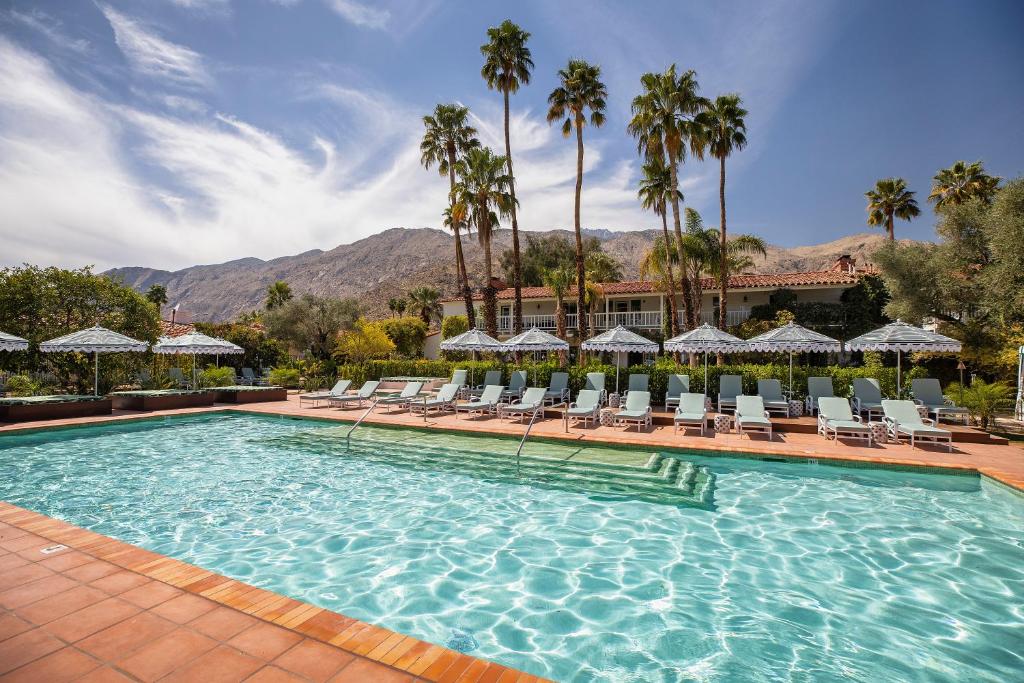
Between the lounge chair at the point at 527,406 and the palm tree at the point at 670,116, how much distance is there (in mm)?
12883

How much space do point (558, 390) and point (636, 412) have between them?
12.0 ft

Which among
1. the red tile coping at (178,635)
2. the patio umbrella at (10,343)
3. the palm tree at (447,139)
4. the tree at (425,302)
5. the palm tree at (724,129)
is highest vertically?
the palm tree at (447,139)

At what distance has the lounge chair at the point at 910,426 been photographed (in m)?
9.41

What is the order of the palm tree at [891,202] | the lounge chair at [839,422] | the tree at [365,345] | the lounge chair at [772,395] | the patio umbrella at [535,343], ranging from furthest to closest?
1. the palm tree at [891,202]
2. the tree at [365,345]
3. the patio umbrella at [535,343]
4. the lounge chair at [772,395]
5. the lounge chair at [839,422]

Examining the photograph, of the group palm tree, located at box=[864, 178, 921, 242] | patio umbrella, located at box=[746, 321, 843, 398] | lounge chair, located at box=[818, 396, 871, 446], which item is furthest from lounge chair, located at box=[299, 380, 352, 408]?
palm tree, located at box=[864, 178, 921, 242]

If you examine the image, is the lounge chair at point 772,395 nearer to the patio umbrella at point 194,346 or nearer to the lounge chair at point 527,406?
the lounge chair at point 527,406

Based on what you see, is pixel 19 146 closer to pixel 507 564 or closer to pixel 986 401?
pixel 507 564

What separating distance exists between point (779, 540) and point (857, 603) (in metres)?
1.36

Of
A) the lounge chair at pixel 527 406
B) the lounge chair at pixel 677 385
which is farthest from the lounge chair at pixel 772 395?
the lounge chair at pixel 527 406

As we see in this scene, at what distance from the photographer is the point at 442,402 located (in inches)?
595

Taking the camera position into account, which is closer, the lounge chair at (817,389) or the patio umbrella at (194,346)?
the lounge chair at (817,389)

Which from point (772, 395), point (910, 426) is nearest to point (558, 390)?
point (772, 395)

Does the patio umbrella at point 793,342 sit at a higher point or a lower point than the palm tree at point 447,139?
lower

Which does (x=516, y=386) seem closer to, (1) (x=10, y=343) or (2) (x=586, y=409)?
(2) (x=586, y=409)
